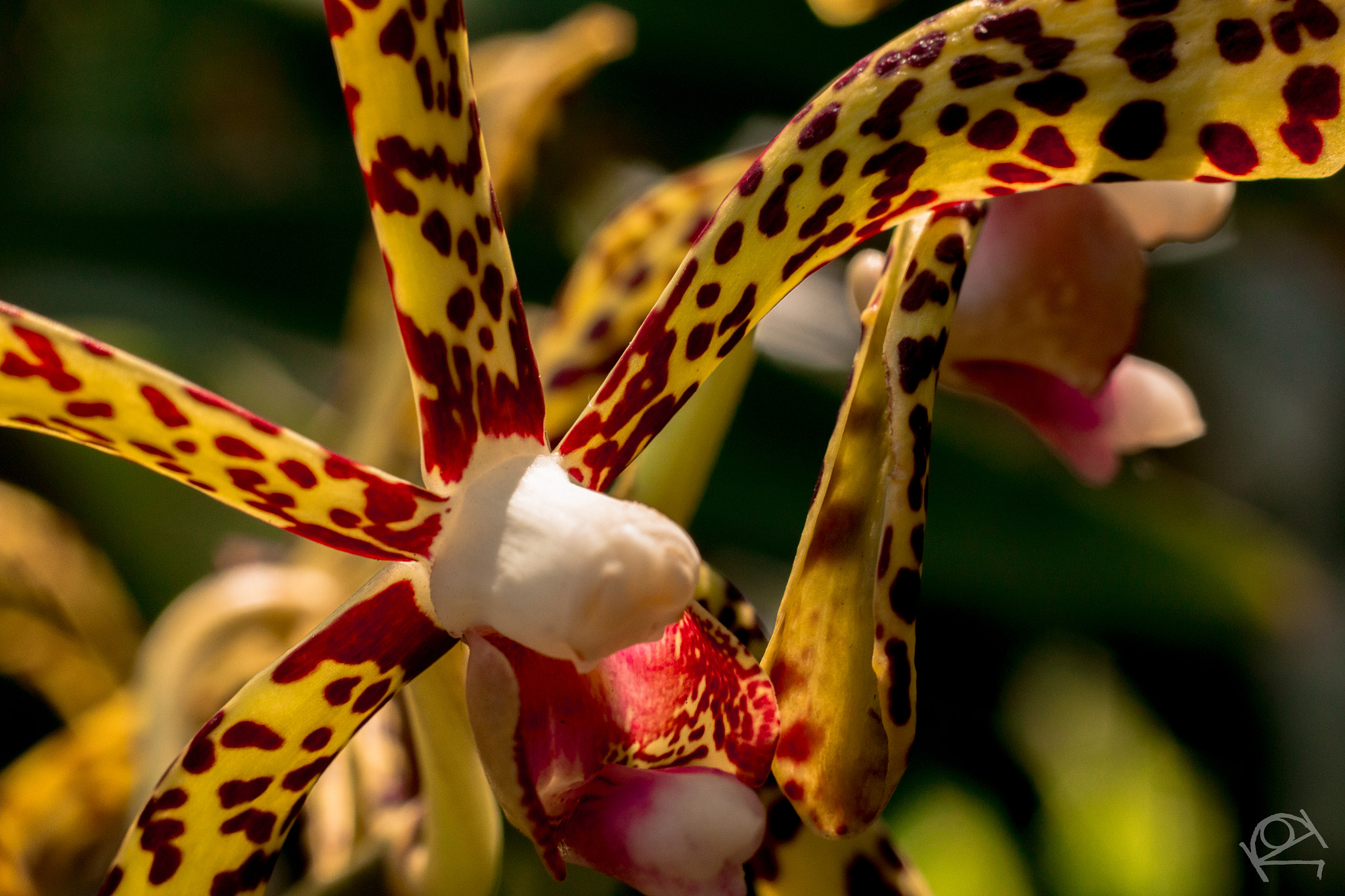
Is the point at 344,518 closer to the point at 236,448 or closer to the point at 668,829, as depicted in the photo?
the point at 236,448

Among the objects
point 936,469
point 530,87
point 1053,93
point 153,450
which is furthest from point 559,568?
point 936,469

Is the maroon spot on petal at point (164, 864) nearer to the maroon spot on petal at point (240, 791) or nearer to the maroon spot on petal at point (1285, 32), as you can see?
Answer: the maroon spot on petal at point (240, 791)

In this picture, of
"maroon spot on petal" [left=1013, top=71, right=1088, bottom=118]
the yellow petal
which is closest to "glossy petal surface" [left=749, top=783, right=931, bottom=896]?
"maroon spot on petal" [left=1013, top=71, right=1088, bottom=118]

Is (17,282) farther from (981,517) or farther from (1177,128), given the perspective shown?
Result: (1177,128)

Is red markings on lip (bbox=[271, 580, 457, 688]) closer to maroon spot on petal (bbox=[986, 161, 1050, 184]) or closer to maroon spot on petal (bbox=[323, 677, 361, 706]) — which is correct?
maroon spot on petal (bbox=[323, 677, 361, 706])

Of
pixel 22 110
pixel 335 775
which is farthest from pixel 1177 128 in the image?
pixel 22 110

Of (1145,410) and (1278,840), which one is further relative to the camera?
(1278,840)

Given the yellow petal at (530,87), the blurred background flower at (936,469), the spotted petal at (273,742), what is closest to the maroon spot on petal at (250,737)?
the spotted petal at (273,742)
